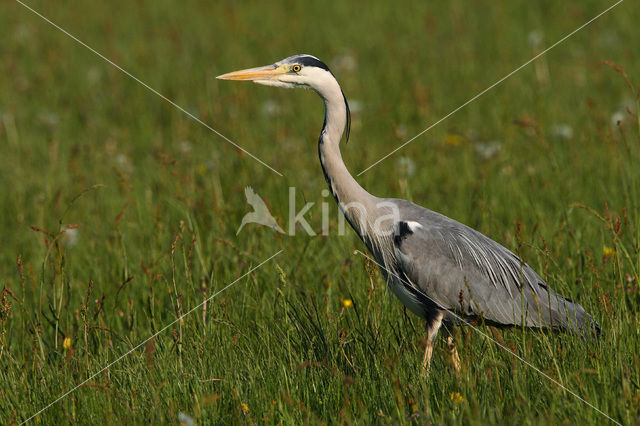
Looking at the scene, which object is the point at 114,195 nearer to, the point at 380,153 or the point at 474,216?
the point at 380,153

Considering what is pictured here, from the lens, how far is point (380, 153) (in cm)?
738

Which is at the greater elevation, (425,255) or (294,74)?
(294,74)

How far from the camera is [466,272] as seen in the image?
14.3 feet

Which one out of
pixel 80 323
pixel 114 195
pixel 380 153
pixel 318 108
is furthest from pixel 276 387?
pixel 318 108

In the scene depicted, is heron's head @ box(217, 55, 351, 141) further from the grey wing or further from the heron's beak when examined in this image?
the grey wing

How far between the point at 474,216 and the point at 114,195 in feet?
10.3

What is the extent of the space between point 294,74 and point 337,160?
0.61 m

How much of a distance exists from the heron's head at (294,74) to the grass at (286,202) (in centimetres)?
91

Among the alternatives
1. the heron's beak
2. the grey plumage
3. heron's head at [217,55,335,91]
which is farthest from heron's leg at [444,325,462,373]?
the heron's beak

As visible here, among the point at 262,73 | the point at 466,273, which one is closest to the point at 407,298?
the point at 466,273

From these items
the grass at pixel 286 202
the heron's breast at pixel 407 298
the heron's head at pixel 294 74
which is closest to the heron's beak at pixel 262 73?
the heron's head at pixel 294 74

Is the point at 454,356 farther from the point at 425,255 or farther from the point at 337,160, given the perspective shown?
the point at 337,160

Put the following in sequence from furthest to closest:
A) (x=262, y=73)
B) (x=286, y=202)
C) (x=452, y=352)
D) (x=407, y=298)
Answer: (x=286, y=202), (x=262, y=73), (x=407, y=298), (x=452, y=352)

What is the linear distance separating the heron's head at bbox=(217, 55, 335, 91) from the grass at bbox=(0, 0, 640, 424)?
91 cm
